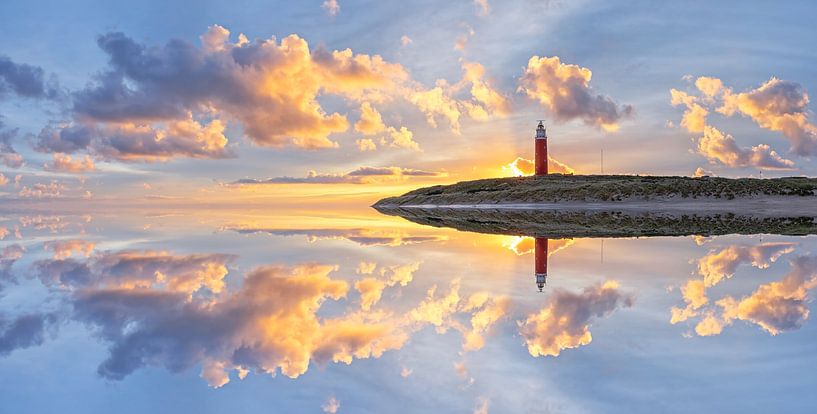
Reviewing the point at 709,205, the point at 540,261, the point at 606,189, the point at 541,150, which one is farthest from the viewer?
the point at 541,150

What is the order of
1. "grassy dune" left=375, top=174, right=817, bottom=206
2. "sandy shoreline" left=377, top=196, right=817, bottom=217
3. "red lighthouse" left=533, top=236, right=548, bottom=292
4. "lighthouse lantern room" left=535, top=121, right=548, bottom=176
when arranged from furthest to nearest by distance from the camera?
"lighthouse lantern room" left=535, top=121, right=548, bottom=176 → "grassy dune" left=375, top=174, right=817, bottom=206 → "sandy shoreline" left=377, top=196, right=817, bottom=217 → "red lighthouse" left=533, top=236, right=548, bottom=292

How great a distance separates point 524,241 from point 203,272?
18.1 meters

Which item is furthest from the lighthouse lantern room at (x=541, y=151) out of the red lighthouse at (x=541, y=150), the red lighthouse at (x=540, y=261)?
the red lighthouse at (x=540, y=261)

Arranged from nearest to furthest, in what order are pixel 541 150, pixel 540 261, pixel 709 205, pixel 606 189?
pixel 540 261
pixel 709 205
pixel 606 189
pixel 541 150

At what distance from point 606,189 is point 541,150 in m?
33.6

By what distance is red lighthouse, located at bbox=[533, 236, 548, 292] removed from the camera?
65.8 ft

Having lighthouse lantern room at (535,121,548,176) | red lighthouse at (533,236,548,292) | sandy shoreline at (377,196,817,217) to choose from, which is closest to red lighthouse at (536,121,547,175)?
lighthouse lantern room at (535,121,548,176)

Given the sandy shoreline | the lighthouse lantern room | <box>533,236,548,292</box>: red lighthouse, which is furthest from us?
the lighthouse lantern room

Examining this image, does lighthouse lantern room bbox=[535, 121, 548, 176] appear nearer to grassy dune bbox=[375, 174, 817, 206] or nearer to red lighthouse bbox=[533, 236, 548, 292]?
grassy dune bbox=[375, 174, 817, 206]

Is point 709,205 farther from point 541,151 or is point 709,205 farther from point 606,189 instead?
point 541,151

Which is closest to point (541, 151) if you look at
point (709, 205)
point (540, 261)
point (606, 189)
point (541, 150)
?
point (541, 150)

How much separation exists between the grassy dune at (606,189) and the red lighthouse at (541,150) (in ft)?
13.4

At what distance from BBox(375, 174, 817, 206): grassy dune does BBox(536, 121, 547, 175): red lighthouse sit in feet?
13.4

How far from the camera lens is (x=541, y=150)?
14125 cm
